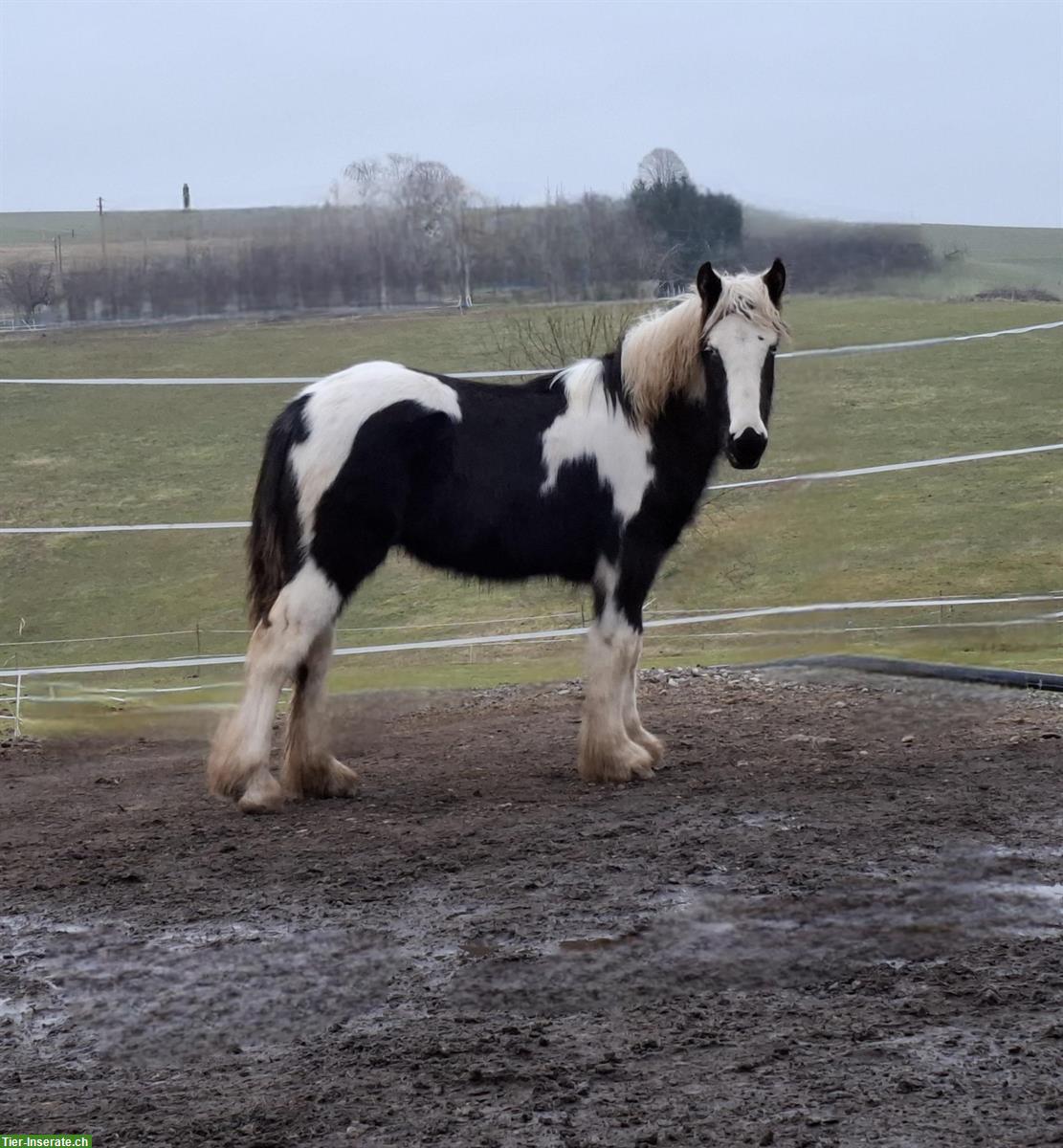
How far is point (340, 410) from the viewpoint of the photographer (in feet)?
17.1

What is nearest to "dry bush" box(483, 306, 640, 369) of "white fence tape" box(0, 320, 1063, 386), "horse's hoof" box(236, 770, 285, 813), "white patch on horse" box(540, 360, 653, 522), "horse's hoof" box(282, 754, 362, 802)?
"white fence tape" box(0, 320, 1063, 386)

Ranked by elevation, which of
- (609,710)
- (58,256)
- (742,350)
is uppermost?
(58,256)

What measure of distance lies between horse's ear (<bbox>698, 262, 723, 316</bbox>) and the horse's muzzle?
0.56 m

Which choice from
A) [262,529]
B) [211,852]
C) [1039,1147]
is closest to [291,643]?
[262,529]

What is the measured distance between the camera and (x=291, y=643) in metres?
5.15

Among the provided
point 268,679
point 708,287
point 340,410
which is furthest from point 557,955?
point 708,287

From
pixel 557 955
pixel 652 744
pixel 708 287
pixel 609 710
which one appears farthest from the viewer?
pixel 652 744

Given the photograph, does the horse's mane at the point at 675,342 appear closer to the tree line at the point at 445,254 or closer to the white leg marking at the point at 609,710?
the white leg marking at the point at 609,710

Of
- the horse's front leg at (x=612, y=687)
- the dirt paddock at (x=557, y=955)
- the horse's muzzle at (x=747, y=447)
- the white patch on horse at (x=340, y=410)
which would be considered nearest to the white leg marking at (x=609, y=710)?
the horse's front leg at (x=612, y=687)

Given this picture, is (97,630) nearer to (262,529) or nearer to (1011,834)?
(262,529)

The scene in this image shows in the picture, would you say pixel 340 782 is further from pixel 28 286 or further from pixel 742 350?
pixel 28 286

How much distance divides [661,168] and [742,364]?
4.50m

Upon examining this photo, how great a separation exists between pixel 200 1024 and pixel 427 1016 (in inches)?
20.6

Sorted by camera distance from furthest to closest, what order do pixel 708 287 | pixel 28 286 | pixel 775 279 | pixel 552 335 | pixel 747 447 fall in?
1. pixel 552 335
2. pixel 28 286
3. pixel 775 279
4. pixel 708 287
5. pixel 747 447
